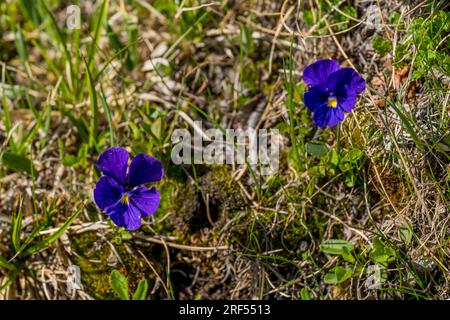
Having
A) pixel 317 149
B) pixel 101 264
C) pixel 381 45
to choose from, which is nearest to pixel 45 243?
pixel 101 264

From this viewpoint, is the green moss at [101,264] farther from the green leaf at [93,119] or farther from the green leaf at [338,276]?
the green leaf at [338,276]

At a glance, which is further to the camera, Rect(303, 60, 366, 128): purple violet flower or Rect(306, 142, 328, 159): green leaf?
Rect(306, 142, 328, 159): green leaf

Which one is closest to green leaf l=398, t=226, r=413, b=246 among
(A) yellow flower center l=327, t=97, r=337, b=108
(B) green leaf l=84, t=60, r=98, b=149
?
(A) yellow flower center l=327, t=97, r=337, b=108

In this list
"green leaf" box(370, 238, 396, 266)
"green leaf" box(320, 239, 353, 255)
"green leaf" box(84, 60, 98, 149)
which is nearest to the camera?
"green leaf" box(370, 238, 396, 266)

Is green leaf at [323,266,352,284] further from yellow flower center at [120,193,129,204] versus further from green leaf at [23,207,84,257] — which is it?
green leaf at [23,207,84,257]

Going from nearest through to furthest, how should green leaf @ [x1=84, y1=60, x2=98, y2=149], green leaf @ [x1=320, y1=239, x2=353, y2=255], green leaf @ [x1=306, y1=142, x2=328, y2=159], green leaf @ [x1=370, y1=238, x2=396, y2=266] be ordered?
1. green leaf @ [x1=370, y1=238, x2=396, y2=266]
2. green leaf @ [x1=320, y1=239, x2=353, y2=255]
3. green leaf @ [x1=306, y1=142, x2=328, y2=159]
4. green leaf @ [x1=84, y1=60, x2=98, y2=149]
